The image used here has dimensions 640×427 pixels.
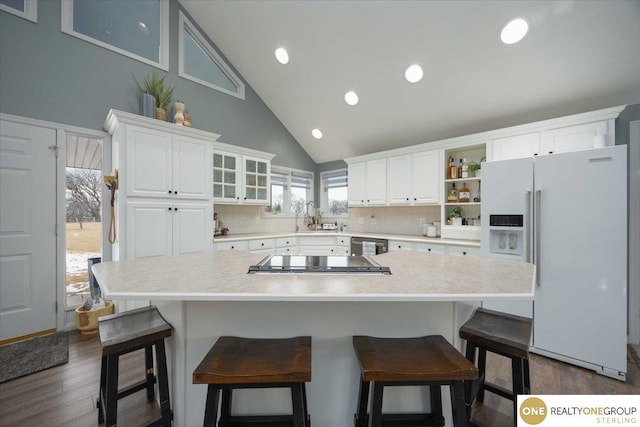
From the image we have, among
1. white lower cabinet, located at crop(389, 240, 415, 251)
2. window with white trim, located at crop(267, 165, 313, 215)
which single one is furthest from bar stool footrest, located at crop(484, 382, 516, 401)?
window with white trim, located at crop(267, 165, 313, 215)

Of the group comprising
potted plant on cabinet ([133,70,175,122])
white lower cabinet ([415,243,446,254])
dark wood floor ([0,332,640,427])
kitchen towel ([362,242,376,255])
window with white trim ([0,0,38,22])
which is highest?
window with white trim ([0,0,38,22])

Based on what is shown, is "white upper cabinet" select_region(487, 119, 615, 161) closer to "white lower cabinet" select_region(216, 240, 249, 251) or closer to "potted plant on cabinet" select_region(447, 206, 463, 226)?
"potted plant on cabinet" select_region(447, 206, 463, 226)

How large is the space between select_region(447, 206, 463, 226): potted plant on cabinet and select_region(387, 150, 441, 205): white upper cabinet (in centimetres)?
26

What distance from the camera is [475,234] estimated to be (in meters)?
3.29

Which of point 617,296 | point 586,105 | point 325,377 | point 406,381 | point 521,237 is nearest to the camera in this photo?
point 406,381

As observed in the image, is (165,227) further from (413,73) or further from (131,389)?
(413,73)

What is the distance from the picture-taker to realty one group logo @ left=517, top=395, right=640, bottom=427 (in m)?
1.27

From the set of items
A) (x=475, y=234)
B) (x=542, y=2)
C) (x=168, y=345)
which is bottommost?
(x=168, y=345)

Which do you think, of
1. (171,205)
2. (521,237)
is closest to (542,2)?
(521,237)

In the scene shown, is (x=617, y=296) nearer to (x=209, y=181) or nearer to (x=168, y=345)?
(x=168, y=345)

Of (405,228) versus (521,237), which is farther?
(405,228)

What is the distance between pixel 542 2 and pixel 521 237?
1.98 metres

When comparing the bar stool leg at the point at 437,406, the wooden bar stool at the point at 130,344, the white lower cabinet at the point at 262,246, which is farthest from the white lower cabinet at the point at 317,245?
the bar stool leg at the point at 437,406

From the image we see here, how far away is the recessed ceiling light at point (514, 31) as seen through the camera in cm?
242
